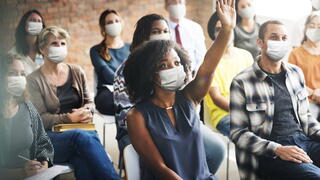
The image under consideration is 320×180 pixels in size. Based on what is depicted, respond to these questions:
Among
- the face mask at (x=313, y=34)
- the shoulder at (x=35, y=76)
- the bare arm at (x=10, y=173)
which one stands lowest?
the bare arm at (x=10, y=173)

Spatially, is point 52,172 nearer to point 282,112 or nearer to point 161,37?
point 161,37

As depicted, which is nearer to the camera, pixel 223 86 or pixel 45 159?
pixel 45 159

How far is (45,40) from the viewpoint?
8.49 ft

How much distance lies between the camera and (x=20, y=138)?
2.62 meters

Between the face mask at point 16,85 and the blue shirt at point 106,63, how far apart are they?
0.39m

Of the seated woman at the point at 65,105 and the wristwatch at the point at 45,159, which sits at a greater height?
the seated woman at the point at 65,105

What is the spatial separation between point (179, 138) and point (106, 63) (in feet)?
1.86

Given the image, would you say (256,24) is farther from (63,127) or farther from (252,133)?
(63,127)

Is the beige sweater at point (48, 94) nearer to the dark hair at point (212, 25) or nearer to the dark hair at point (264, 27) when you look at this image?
the dark hair at point (212, 25)

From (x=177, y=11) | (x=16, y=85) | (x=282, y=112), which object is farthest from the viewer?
(x=282, y=112)

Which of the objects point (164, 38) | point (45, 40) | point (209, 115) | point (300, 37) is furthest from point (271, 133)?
point (45, 40)

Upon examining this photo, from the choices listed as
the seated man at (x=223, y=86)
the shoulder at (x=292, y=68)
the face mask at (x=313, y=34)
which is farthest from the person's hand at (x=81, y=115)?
the face mask at (x=313, y=34)

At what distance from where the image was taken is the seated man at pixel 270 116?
9.53ft

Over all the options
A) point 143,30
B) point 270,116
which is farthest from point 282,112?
point 143,30
